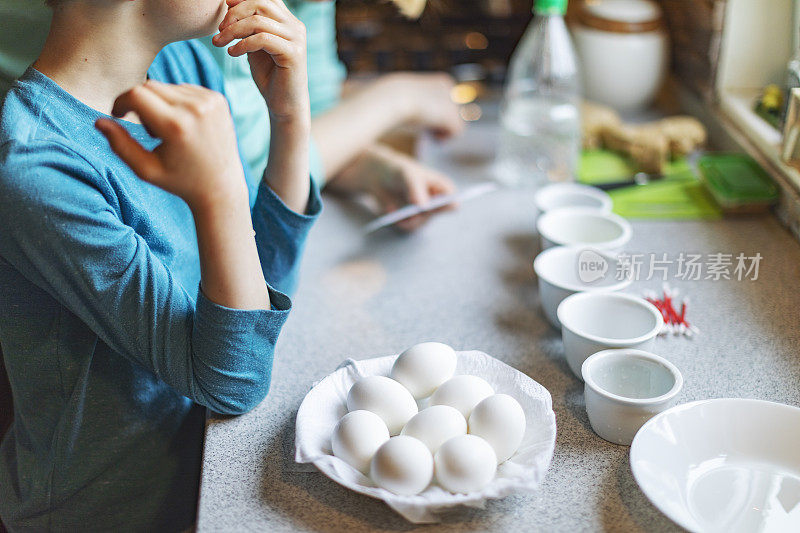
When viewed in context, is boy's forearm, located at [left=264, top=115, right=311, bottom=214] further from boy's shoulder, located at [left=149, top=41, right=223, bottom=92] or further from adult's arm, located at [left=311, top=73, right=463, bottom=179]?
adult's arm, located at [left=311, top=73, right=463, bottom=179]

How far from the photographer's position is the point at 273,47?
787 millimetres

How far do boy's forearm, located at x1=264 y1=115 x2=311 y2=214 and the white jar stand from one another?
31.8 inches

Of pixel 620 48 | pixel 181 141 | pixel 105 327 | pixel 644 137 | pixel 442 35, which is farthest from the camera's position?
pixel 442 35

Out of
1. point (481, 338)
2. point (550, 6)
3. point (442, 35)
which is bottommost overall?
point (481, 338)

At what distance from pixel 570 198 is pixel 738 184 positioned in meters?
0.25

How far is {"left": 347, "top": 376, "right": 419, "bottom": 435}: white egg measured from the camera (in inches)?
26.4

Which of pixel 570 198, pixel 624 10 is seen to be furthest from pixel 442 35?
pixel 570 198

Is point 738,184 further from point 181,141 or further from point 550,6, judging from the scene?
point 181,141

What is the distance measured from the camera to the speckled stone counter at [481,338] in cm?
62

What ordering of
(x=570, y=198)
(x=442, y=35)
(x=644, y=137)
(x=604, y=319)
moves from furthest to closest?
(x=442, y=35) → (x=644, y=137) → (x=570, y=198) → (x=604, y=319)

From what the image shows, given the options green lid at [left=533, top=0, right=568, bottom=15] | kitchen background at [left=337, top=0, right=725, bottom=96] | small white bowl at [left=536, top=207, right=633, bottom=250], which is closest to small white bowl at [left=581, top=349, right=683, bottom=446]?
small white bowl at [left=536, top=207, right=633, bottom=250]

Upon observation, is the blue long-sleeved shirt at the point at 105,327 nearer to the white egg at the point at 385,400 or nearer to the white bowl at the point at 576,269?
the white egg at the point at 385,400

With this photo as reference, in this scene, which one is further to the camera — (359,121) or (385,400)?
(359,121)

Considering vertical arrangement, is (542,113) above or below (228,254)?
below
